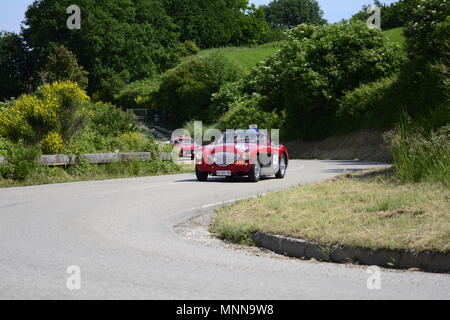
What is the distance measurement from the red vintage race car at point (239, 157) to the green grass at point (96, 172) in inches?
159

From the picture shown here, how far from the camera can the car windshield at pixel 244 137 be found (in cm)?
2064

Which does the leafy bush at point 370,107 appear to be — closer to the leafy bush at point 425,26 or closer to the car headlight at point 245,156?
the leafy bush at point 425,26

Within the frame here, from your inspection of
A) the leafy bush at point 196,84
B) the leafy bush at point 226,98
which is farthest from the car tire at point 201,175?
the leafy bush at point 196,84

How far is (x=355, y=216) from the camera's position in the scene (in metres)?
10.1

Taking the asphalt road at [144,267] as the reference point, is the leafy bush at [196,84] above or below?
above

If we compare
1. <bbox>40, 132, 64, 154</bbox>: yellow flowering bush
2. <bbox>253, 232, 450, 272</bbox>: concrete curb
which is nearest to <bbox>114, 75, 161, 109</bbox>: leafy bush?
<bbox>40, 132, 64, 154</bbox>: yellow flowering bush

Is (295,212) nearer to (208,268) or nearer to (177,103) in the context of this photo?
(208,268)

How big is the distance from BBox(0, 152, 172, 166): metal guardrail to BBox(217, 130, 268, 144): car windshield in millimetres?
4512

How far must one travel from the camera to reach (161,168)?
1003 inches

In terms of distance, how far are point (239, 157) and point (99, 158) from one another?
18.3 ft

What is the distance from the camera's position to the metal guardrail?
21359 mm

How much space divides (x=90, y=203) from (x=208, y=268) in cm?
714

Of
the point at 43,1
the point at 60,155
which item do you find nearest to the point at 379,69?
the point at 60,155

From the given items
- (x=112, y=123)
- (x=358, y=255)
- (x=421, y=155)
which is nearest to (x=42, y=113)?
(x=112, y=123)
